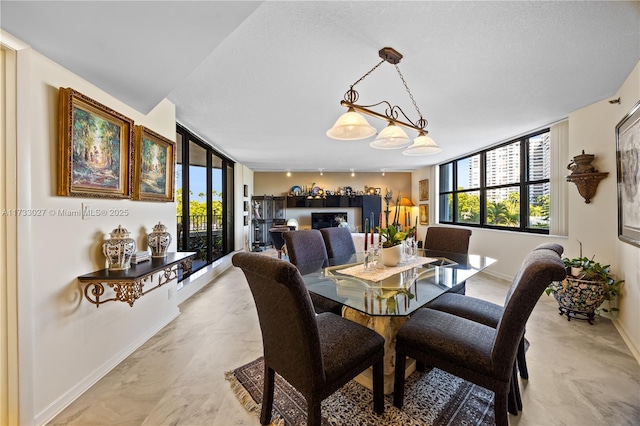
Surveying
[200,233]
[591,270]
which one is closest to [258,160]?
[200,233]

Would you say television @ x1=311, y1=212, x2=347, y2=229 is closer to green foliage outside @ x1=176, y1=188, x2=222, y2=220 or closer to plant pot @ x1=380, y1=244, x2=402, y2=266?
green foliage outside @ x1=176, y1=188, x2=222, y2=220

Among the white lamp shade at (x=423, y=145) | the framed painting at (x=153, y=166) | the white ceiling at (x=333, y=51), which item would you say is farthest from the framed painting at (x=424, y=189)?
the framed painting at (x=153, y=166)

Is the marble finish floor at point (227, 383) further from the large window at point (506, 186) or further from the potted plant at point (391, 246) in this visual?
the large window at point (506, 186)

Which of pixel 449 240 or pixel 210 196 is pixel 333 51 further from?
pixel 210 196

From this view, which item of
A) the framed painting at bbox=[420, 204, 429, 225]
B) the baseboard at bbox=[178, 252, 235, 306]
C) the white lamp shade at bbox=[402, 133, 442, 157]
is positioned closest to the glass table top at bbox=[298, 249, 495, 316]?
the white lamp shade at bbox=[402, 133, 442, 157]

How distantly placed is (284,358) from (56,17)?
2011 millimetres

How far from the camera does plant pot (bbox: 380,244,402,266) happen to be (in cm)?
212

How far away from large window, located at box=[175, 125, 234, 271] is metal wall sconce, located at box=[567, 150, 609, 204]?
15.7ft

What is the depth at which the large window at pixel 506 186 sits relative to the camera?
12.7 feet

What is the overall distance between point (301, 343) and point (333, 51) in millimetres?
1881

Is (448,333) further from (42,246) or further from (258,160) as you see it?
(258,160)

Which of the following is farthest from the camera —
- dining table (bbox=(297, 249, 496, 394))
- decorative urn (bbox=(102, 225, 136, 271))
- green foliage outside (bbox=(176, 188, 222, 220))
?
green foliage outside (bbox=(176, 188, 222, 220))

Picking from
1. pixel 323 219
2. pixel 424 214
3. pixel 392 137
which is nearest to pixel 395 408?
pixel 392 137

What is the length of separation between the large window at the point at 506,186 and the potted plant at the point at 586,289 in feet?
4.36
